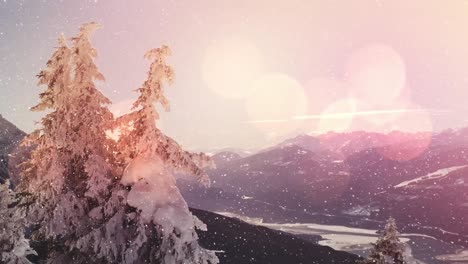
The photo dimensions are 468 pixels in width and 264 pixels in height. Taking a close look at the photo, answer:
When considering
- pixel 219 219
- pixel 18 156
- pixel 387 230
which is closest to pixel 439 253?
pixel 219 219

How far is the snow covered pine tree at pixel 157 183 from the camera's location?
41.9ft

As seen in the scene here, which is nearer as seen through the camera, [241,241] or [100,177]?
[100,177]

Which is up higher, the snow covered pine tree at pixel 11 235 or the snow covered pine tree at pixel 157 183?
the snow covered pine tree at pixel 157 183

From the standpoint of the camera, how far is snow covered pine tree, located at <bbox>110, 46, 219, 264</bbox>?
12781 millimetres

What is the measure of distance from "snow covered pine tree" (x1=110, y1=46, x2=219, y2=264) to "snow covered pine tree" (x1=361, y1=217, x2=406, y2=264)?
7768 mm

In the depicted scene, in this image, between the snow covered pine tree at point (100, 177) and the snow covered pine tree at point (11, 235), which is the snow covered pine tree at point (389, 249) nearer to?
the snow covered pine tree at point (100, 177)

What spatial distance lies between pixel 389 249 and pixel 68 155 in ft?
40.8

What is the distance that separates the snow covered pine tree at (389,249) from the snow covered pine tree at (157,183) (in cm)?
777

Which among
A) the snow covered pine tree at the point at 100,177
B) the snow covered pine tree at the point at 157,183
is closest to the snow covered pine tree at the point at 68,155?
the snow covered pine tree at the point at 100,177

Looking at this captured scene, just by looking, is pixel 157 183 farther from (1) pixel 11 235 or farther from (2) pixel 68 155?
(1) pixel 11 235

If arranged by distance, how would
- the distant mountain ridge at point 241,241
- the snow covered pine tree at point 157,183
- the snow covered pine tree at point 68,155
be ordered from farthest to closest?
the distant mountain ridge at point 241,241 → the snow covered pine tree at point 68,155 → the snow covered pine tree at point 157,183

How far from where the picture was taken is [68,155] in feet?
46.0

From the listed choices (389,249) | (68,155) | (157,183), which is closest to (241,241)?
(389,249)

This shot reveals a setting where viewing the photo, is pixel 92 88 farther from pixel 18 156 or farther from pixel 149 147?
pixel 18 156
